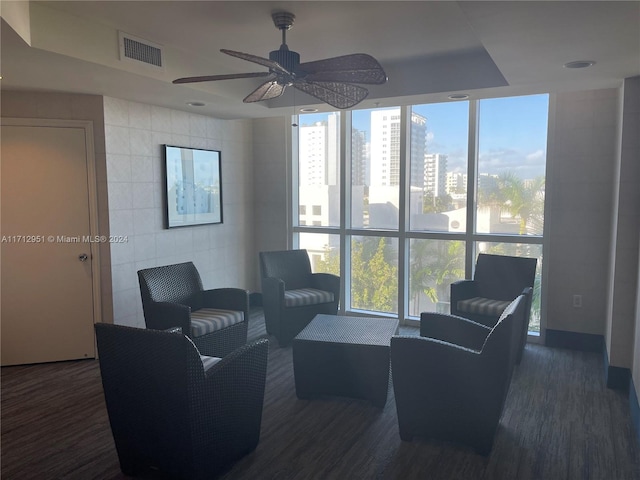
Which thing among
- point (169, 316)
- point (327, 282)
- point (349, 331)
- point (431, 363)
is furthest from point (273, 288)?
point (431, 363)

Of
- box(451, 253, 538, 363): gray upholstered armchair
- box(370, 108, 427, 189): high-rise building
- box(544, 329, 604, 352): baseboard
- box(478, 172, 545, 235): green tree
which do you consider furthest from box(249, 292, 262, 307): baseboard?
box(544, 329, 604, 352): baseboard

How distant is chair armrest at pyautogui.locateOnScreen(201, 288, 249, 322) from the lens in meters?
4.37

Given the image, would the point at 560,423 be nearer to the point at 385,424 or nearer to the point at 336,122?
the point at 385,424

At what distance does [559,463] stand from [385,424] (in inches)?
40.7

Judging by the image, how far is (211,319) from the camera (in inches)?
159

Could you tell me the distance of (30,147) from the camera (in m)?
4.06

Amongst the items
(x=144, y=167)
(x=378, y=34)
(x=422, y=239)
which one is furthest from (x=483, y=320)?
(x=144, y=167)

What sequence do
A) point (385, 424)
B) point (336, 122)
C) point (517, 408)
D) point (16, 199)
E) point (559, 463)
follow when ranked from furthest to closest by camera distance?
point (336, 122)
point (16, 199)
point (517, 408)
point (385, 424)
point (559, 463)

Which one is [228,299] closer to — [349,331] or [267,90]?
[349,331]

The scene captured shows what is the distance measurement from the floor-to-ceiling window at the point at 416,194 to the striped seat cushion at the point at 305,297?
3.04ft

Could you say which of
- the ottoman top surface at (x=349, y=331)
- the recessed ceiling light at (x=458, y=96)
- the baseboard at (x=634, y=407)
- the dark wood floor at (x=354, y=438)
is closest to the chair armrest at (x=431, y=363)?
the dark wood floor at (x=354, y=438)

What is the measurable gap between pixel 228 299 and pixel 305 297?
30.9 inches

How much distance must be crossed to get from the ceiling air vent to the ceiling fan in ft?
2.22

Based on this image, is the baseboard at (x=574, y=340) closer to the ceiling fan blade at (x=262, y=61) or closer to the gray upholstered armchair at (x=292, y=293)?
the gray upholstered armchair at (x=292, y=293)
